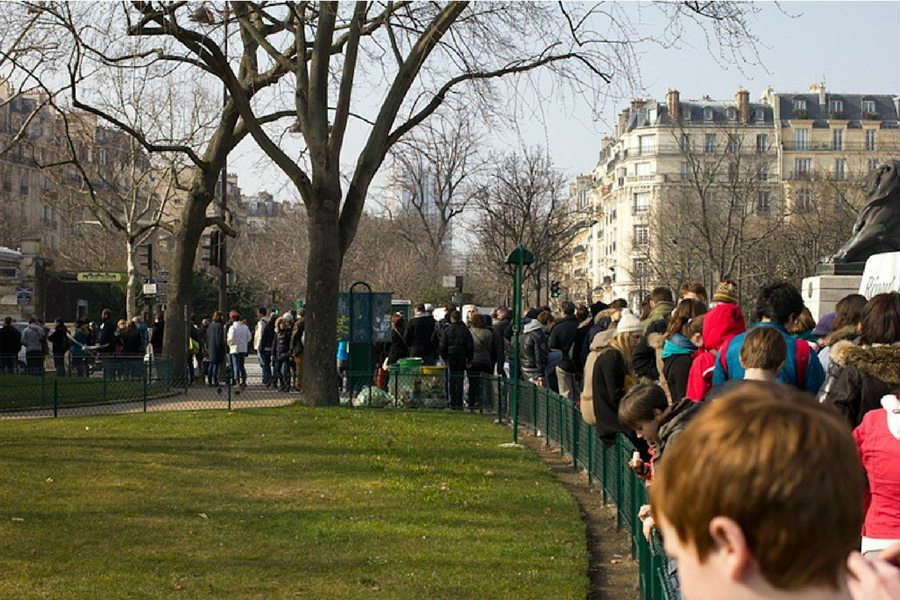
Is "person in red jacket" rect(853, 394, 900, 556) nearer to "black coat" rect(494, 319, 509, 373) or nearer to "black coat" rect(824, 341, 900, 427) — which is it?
"black coat" rect(824, 341, 900, 427)

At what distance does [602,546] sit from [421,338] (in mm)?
16306

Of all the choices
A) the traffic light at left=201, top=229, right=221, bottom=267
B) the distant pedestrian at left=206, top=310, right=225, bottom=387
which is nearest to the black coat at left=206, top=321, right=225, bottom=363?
the distant pedestrian at left=206, top=310, right=225, bottom=387

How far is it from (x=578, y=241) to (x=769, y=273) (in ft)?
339

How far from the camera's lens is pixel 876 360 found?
665cm

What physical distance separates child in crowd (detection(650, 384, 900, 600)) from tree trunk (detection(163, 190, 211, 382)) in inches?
1152

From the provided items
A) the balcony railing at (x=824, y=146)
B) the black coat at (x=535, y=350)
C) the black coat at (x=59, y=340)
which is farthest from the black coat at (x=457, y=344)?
the balcony railing at (x=824, y=146)

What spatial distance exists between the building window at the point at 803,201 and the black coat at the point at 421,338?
143ft

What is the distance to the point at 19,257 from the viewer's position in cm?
5681

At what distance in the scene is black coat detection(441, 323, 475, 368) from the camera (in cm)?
2466

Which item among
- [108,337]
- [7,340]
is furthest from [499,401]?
[108,337]

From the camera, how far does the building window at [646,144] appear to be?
12569 cm

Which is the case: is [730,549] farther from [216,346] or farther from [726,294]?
[216,346]

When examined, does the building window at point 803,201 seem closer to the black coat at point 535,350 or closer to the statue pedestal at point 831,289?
the black coat at point 535,350

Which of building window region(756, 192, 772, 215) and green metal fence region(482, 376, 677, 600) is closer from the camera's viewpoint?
green metal fence region(482, 376, 677, 600)
